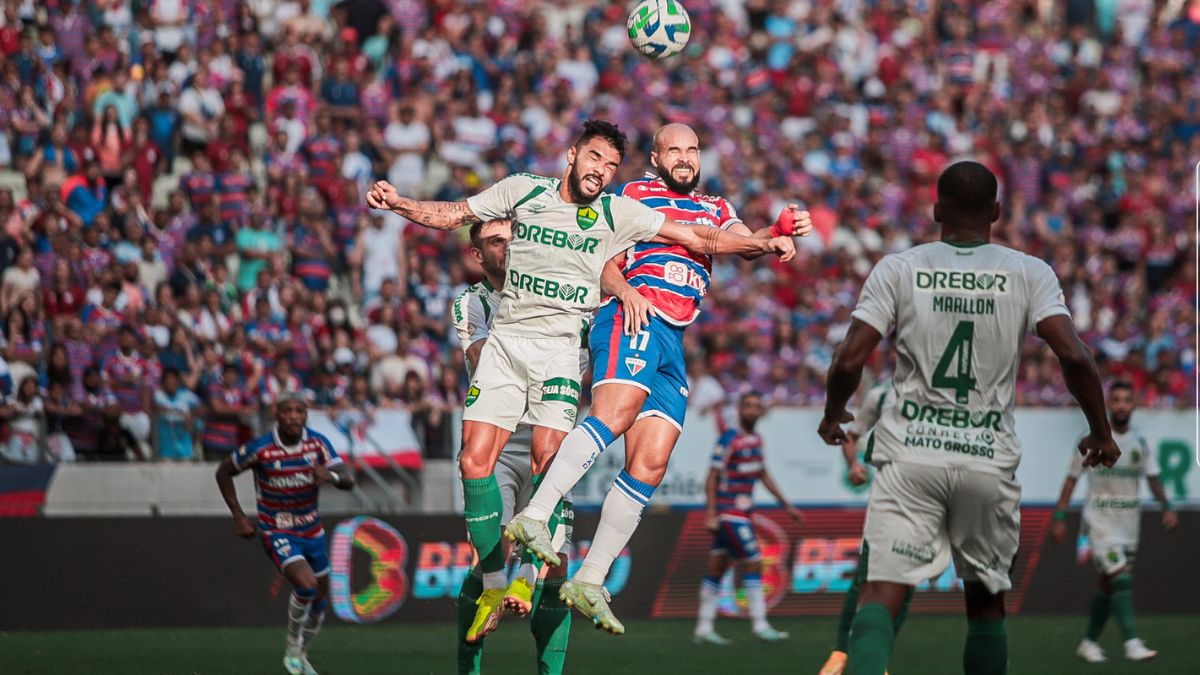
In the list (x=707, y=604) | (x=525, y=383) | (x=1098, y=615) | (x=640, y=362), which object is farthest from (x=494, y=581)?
(x=1098, y=615)

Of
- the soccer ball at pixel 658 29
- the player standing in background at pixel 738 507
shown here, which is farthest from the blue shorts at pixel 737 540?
the soccer ball at pixel 658 29

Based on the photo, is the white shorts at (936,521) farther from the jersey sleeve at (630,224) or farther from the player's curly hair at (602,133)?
the player's curly hair at (602,133)

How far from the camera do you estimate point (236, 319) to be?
18578mm

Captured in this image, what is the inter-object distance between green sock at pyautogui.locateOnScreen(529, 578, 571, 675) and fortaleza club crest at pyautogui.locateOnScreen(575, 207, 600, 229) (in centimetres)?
199

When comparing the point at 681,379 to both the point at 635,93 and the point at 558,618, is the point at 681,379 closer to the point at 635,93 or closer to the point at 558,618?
the point at 558,618

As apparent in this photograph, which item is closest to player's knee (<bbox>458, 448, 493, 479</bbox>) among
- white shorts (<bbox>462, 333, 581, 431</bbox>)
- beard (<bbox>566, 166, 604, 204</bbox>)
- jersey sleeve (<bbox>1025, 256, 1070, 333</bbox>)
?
white shorts (<bbox>462, 333, 581, 431</bbox>)

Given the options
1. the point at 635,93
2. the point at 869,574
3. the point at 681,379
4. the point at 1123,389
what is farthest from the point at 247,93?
the point at 869,574

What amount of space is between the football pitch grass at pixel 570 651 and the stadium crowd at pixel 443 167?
2.21 meters

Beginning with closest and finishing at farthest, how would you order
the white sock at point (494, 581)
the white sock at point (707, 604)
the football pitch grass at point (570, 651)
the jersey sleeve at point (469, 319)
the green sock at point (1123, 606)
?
the white sock at point (494, 581)
the jersey sleeve at point (469, 319)
the football pitch grass at point (570, 651)
the green sock at point (1123, 606)
the white sock at point (707, 604)

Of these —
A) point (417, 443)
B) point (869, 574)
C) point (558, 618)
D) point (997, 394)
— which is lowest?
point (417, 443)

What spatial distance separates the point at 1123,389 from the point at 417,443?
673 cm

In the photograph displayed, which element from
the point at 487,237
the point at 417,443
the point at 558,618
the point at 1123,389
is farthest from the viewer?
the point at 417,443

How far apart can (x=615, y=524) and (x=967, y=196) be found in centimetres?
281

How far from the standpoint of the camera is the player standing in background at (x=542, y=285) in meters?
9.16
